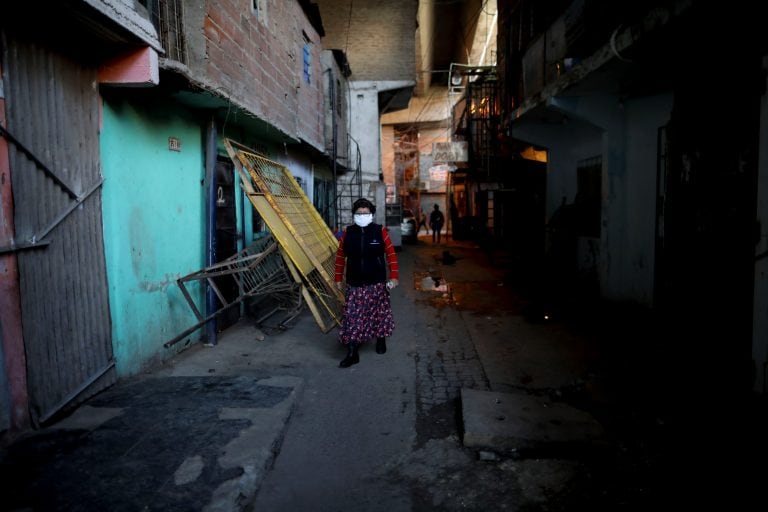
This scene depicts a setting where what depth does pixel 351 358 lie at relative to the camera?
521 cm

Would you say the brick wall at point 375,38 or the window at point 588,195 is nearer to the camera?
the window at point 588,195

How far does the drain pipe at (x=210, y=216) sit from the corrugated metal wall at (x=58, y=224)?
1.66m

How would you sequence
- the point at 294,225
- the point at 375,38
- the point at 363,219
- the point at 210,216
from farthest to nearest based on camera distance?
the point at 375,38 < the point at 294,225 < the point at 210,216 < the point at 363,219

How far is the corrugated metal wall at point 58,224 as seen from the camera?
3.31m

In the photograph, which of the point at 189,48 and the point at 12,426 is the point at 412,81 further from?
the point at 12,426

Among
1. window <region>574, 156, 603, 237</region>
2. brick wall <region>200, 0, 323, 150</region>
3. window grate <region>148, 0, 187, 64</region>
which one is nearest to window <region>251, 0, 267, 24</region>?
brick wall <region>200, 0, 323, 150</region>

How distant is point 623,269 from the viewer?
785 cm

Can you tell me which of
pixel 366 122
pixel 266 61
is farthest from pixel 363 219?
pixel 366 122

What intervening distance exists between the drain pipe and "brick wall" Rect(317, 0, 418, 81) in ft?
47.1

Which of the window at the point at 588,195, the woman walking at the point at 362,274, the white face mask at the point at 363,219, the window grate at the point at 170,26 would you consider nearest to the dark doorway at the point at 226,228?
the window grate at the point at 170,26

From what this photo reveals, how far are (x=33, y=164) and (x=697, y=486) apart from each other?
4886 millimetres

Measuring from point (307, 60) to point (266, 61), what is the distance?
12.4ft

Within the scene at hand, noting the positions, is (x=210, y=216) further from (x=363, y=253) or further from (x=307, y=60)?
(x=307, y=60)

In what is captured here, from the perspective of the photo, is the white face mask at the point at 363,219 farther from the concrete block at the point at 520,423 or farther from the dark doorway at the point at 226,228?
the dark doorway at the point at 226,228
